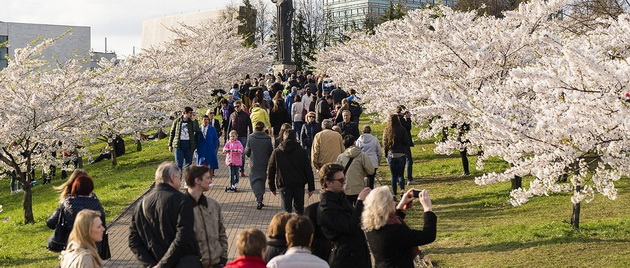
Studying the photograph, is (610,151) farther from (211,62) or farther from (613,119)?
(211,62)

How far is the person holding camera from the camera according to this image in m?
6.21

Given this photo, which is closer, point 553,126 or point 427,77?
point 553,126

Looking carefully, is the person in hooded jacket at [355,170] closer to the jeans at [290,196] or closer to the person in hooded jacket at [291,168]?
the person in hooded jacket at [291,168]

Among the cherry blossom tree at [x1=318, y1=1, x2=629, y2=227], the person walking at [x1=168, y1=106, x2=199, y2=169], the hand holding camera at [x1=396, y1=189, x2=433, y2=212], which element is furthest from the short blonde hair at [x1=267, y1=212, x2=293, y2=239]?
the person walking at [x1=168, y1=106, x2=199, y2=169]

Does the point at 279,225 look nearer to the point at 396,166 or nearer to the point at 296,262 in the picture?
the point at 296,262

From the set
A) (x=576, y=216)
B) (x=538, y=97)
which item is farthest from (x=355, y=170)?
(x=576, y=216)

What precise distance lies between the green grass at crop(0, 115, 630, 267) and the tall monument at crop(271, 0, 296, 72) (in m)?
32.5

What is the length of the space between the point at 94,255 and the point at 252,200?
32.4 ft

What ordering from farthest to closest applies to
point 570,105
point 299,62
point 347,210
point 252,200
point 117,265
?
point 299,62
point 252,200
point 117,265
point 570,105
point 347,210

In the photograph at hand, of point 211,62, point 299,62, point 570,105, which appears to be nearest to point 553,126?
point 570,105

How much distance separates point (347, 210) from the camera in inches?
279

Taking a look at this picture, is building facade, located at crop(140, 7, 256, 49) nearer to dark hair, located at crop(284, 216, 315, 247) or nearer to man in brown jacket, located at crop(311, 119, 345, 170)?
man in brown jacket, located at crop(311, 119, 345, 170)

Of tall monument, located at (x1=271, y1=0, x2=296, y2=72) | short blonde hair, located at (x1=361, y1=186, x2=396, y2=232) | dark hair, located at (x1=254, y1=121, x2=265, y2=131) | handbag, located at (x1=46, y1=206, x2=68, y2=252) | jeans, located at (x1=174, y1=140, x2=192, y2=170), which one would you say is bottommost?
handbag, located at (x1=46, y1=206, x2=68, y2=252)

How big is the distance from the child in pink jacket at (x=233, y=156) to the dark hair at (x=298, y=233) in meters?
10.9
